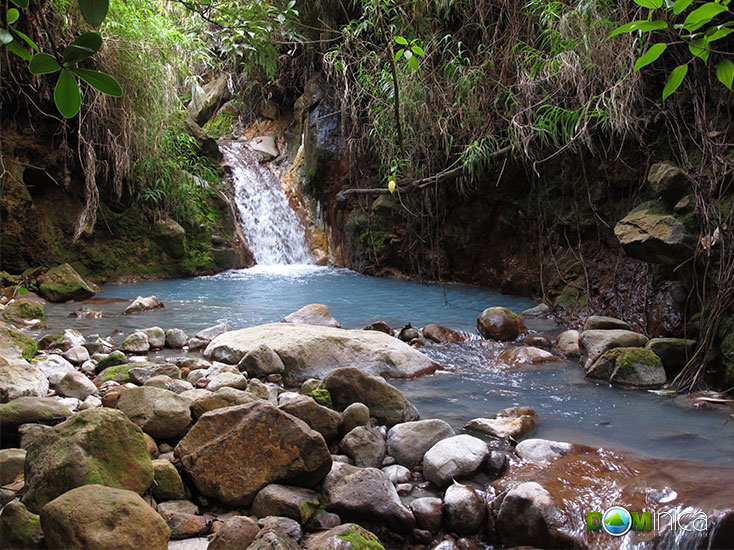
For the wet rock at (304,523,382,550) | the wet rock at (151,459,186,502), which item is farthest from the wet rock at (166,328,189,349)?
the wet rock at (304,523,382,550)

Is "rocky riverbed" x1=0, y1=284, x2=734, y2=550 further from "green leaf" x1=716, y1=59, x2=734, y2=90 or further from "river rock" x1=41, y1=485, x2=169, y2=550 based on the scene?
"green leaf" x1=716, y1=59, x2=734, y2=90

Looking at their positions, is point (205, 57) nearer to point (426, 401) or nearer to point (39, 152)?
point (39, 152)

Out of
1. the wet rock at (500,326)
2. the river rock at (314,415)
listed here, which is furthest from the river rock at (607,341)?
the river rock at (314,415)

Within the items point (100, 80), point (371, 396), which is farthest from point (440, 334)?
point (100, 80)

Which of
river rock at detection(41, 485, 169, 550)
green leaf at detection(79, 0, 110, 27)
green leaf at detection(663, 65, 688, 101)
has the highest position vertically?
green leaf at detection(663, 65, 688, 101)

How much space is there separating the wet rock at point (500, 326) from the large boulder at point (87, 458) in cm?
279

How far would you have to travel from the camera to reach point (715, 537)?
141cm

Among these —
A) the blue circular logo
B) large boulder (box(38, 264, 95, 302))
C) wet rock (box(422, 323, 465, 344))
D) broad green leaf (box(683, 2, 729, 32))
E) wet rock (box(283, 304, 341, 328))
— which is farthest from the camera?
large boulder (box(38, 264, 95, 302))

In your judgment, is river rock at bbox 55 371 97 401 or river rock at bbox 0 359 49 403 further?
river rock at bbox 55 371 97 401

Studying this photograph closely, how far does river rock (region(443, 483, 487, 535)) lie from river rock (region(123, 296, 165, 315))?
3855mm

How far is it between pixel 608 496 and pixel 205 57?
696 centimetres

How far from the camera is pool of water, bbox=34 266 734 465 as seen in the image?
6.95 ft

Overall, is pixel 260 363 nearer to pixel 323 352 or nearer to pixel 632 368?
pixel 323 352

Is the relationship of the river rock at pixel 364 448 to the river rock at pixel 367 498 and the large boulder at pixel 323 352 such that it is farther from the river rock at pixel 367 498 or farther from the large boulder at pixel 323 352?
the large boulder at pixel 323 352
